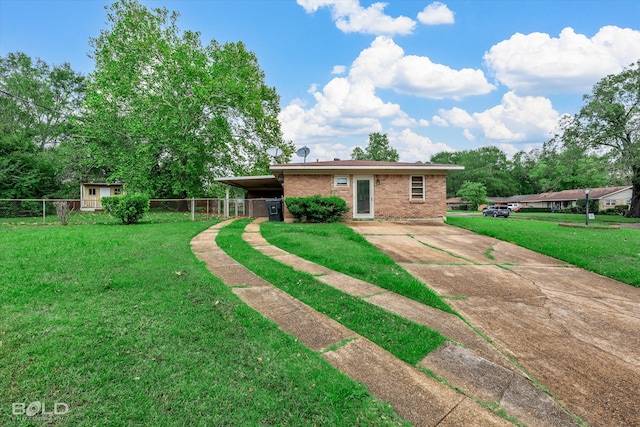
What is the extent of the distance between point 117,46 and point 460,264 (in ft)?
75.6

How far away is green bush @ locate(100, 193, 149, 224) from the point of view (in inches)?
446

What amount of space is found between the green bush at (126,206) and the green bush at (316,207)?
600cm

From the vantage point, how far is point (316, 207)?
11078mm

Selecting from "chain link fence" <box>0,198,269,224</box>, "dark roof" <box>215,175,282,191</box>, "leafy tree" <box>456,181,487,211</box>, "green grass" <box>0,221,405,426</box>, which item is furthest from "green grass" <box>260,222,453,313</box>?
"leafy tree" <box>456,181,487,211</box>

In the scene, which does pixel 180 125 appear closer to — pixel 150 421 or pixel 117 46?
pixel 117 46

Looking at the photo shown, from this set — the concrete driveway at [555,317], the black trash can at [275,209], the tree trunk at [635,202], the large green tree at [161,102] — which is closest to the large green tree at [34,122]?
the large green tree at [161,102]

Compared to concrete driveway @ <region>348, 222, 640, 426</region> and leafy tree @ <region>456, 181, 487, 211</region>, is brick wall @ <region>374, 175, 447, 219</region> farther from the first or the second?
leafy tree @ <region>456, 181, 487, 211</region>

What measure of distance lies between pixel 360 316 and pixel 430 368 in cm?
92

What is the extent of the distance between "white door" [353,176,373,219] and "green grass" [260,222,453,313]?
3.92m

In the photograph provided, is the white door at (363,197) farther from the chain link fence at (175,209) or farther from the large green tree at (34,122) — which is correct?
the large green tree at (34,122)

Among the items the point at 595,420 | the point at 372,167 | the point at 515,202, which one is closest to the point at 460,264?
the point at 595,420

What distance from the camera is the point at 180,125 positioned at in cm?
1814

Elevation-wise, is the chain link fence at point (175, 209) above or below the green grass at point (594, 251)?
above

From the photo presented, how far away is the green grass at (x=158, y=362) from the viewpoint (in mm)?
1665
